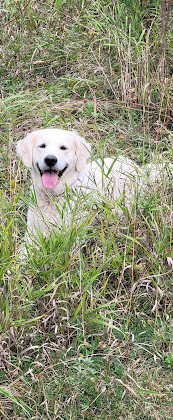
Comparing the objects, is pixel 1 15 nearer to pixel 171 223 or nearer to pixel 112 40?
pixel 112 40

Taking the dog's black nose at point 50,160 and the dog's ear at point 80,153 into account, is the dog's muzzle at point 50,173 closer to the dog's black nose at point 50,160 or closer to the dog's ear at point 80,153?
the dog's black nose at point 50,160

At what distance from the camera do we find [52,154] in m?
4.03

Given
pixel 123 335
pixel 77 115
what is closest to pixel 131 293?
pixel 123 335

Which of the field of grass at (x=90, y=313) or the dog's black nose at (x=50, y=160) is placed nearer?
the field of grass at (x=90, y=313)

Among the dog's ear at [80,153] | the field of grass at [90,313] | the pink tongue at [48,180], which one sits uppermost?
the dog's ear at [80,153]

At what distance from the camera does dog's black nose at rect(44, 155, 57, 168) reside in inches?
159

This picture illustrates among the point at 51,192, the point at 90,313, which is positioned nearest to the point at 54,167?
the point at 51,192

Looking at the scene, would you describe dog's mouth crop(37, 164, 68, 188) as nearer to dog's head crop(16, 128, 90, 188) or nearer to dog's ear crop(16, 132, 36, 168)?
dog's head crop(16, 128, 90, 188)

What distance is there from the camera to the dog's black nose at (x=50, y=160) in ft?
13.2

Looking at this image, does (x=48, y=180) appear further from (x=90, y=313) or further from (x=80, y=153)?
(x=90, y=313)

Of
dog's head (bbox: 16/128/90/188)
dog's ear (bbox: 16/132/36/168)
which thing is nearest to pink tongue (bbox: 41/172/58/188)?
dog's head (bbox: 16/128/90/188)

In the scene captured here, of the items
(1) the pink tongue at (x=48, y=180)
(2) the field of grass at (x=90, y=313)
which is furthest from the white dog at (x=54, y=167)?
(2) the field of grass at (x=90, y=313)

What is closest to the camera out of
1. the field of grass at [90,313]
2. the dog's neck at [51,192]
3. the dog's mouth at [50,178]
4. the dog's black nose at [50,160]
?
the field of grass at [90,313]

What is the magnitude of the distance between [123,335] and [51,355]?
393 millimetres
